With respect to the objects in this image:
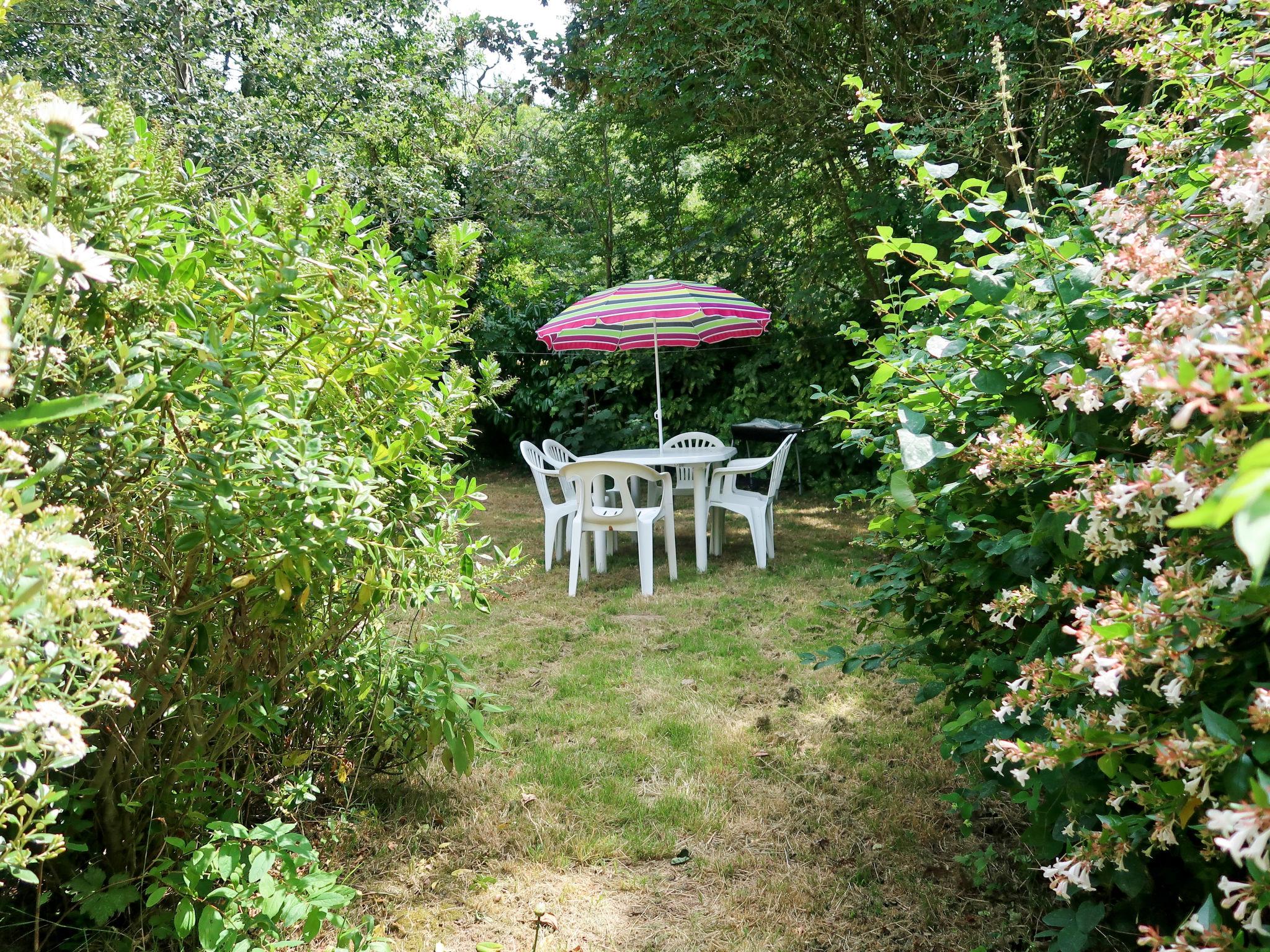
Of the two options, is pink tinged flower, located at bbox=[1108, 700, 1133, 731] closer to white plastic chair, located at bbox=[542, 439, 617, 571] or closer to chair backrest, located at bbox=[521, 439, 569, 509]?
white plastic chair, located at bbox=[542, 439, 617, 571]

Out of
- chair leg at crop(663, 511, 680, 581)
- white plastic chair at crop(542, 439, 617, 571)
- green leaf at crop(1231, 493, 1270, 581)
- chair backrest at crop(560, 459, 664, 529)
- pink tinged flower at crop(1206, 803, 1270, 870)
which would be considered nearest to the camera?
green leaf at crop(1231, 493, 1270, 581)

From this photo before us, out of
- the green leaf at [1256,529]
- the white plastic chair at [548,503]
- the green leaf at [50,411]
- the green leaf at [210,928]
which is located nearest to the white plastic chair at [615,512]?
the white plastic chair at [548,503]

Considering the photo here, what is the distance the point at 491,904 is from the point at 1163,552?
1784 millimetres

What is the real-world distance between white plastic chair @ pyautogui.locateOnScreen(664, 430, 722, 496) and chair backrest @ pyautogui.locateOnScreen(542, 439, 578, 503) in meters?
0.88

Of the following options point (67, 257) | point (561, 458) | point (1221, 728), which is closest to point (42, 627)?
point (67, 257)

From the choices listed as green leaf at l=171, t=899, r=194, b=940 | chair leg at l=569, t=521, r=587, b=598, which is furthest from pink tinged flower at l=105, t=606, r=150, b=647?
chair leg at l=569, t=521, r=587, b=598

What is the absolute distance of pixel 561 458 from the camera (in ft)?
21.7

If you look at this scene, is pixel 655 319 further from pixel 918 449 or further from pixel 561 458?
pixel 918 449

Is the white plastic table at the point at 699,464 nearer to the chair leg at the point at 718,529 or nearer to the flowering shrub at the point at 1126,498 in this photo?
the chair leg at the point at 718,529

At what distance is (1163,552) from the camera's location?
3.09ft

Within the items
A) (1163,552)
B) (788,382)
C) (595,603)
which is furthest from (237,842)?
(788,382)

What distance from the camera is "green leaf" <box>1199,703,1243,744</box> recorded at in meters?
0.79

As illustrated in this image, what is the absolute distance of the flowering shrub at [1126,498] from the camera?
30.6 inches

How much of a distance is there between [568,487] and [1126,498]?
4.93 m
